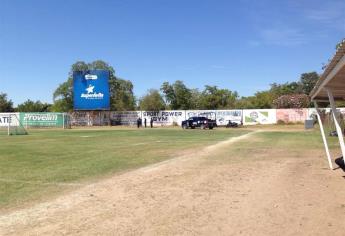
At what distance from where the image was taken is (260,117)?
80562 millimetres

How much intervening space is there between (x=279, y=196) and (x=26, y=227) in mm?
5410

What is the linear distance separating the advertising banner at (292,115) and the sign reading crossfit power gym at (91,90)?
1047 inches

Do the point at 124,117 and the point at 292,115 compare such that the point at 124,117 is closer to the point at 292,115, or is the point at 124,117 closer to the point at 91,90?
the point at 91,90

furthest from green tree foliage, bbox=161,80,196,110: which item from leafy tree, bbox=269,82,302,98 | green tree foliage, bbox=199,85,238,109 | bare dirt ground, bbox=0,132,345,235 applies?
bare dirt ground, bbox=0,132,345,235

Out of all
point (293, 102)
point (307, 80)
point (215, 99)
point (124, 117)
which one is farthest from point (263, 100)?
point (124, 117)

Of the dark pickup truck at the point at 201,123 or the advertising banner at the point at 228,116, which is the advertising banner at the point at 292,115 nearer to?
the advertising banner at the point at 228,116

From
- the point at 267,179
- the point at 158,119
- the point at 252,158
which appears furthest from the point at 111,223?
the point at 158,119

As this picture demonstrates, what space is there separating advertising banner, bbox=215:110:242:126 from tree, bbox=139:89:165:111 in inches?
811

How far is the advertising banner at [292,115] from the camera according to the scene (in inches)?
3110

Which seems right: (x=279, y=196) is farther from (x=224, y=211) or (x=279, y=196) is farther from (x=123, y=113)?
(x=123, y=113)

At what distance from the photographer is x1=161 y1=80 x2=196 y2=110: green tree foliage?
118 meters

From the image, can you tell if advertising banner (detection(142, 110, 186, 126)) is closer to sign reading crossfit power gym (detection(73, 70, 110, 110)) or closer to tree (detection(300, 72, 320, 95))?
sign reading crossfit power gym (detection(73, 70, 110, 110))

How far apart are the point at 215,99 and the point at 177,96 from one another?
8955 mm

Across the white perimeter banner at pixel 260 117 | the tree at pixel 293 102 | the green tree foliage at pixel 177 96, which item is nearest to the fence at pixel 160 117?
the white perimeter banner at pixel 260 117
